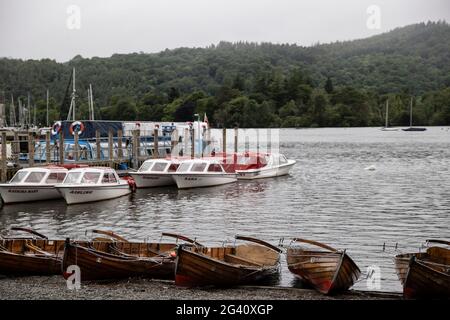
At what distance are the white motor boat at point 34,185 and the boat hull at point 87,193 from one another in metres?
1.14

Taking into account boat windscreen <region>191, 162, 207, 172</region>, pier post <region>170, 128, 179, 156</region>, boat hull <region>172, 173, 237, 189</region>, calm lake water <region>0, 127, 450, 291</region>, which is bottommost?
calm lake water <region>0, 127, 450, 291</region>

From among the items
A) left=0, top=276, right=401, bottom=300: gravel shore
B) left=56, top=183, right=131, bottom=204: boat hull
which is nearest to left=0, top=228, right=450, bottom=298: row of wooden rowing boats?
left=0, top=276, right=401, bottom=300: gravel shore

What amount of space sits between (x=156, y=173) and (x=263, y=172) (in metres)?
12.8

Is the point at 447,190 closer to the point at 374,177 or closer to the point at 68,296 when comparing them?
the point at 374,177

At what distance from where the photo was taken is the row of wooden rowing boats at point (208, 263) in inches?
749

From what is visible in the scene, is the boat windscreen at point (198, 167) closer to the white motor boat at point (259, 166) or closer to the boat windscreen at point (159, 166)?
the boat windscreen at point (159, 166)

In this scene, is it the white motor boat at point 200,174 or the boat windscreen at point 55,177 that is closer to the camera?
the boat windscreen at point 55,177

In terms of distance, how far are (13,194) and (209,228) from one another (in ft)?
45.8

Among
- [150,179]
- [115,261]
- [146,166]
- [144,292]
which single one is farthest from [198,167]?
[144,292]

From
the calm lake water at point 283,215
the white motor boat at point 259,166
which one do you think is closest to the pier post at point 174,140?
the white motor boat at point 259,166

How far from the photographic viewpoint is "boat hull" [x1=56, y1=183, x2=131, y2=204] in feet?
131

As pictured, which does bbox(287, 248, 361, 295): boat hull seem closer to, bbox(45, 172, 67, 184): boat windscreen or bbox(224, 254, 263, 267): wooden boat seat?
bbox(224, 254, 263, 267): wooden boat seat

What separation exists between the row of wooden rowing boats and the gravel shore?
38 centimetres
